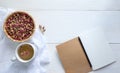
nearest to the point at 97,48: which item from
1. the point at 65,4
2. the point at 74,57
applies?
the point at 74,57

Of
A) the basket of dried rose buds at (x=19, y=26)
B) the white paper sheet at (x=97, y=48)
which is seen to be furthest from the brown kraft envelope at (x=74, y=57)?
the basket of dried rose buds at (x=19, y=26)

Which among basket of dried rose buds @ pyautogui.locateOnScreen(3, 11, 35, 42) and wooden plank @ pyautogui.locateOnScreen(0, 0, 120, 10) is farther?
wooden plank @ pyautogui.locateOnScreen(0, 0, 120, 10)

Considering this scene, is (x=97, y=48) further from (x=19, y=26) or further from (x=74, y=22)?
(x=19, y=26)

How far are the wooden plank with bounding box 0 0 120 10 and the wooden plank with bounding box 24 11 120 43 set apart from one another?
2 centimetres

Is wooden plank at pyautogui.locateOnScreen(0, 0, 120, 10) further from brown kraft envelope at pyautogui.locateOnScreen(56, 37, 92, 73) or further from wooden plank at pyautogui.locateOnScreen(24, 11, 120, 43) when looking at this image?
brown kraft envelope at pyautogui.locateOnScreen(56, 37, 92, 73)

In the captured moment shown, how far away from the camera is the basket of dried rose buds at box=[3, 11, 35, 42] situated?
3.18 feet

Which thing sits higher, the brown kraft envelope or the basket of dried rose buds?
the basket of dried rose buds

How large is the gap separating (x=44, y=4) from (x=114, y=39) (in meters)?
0.32

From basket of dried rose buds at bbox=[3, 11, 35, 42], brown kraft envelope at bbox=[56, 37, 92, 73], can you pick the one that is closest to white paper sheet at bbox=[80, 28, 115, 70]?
brown kraft envelope at bbox=[56, 37, 92, 73]

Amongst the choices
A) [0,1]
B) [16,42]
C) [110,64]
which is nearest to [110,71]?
[110,64]

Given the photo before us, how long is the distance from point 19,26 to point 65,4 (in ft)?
0.74

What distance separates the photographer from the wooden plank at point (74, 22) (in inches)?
41.4

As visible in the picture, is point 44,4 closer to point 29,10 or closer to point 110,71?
point 29,10

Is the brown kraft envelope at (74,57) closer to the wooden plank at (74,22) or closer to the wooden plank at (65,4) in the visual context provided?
the wooden plank at (74,22)
